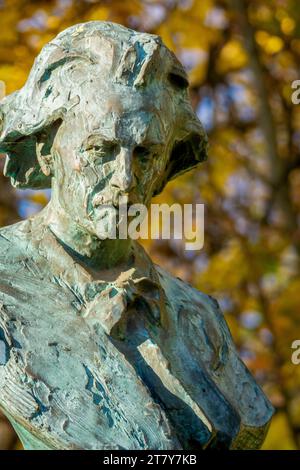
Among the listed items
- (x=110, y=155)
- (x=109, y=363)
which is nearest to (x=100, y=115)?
(x=110, y=155)

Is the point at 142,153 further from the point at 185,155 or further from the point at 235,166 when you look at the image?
the point at 235,166

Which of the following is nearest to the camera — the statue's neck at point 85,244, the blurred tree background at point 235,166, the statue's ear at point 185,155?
the statue's neck at point 85,244

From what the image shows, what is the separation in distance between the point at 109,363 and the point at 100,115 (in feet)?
2.49

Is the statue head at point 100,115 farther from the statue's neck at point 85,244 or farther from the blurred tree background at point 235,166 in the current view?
the blurred tree background at point 235,166

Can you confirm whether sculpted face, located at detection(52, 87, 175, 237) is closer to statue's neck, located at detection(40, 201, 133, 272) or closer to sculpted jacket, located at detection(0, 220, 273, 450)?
statue's neck, located at detection(40, 201, 133, 272)

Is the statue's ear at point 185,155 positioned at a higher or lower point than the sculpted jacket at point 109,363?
higher

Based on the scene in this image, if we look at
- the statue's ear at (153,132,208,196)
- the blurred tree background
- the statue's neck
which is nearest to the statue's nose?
the statue's neck

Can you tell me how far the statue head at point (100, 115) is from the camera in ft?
15.9

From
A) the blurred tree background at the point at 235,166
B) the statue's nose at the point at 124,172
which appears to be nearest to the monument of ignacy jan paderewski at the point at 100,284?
the statue's nose at the point at 124,172

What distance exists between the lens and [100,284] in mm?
4965

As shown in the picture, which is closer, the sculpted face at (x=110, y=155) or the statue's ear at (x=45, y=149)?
the sculpted face at (x=110, y=155)

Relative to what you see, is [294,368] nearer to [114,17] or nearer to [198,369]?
[114,17]

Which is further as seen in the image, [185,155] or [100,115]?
[185,155]

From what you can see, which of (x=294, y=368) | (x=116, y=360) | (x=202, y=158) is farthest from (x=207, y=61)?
(x=116, y=360)
